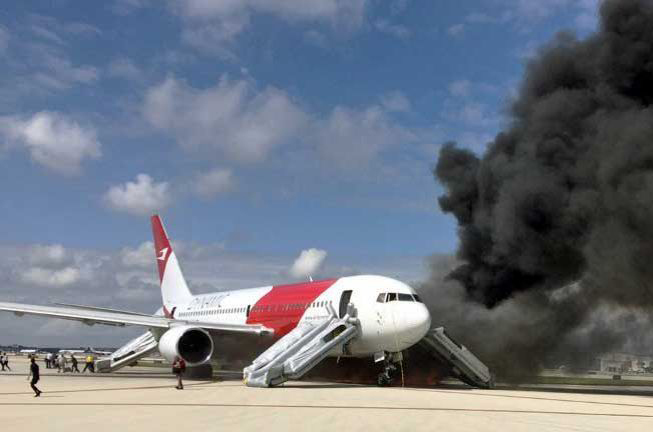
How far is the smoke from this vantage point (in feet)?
76.1

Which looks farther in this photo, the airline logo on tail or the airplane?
the airline logo on tail

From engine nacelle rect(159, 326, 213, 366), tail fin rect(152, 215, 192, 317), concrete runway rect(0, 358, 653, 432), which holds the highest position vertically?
tail fin rect(152, 215, 192, 317)

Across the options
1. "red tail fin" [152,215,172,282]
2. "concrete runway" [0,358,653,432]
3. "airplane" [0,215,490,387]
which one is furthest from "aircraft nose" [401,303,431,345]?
"red tail fin" [152,215,172,282]

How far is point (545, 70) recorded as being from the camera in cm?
2859

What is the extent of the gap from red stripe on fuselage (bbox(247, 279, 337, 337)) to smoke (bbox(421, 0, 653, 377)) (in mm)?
7024

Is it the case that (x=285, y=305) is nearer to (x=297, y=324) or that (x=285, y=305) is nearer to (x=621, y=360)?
(x=297, y=324)

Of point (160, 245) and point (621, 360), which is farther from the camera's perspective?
point (160, 245)

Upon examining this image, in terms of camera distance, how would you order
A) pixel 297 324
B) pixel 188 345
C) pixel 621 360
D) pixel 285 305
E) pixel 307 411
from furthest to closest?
pixel 621 360 < pixel 285 305 < pixel 188 345 < pixel 297 324 < pixel 307 411

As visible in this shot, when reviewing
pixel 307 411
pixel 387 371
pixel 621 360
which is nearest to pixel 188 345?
pixel 387 371

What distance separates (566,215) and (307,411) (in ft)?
48.5

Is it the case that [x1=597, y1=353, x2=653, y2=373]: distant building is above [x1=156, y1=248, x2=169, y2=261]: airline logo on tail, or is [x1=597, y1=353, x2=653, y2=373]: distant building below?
below

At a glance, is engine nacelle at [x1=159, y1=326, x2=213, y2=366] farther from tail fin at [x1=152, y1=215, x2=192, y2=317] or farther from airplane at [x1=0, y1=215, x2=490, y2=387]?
tail fin at [x1=152, y1=215, x2=192, y2=317]

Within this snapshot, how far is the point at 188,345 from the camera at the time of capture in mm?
29078

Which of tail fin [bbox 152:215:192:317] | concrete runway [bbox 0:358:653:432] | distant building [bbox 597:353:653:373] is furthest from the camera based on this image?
tail fin [bbox 152:215:192:317]
